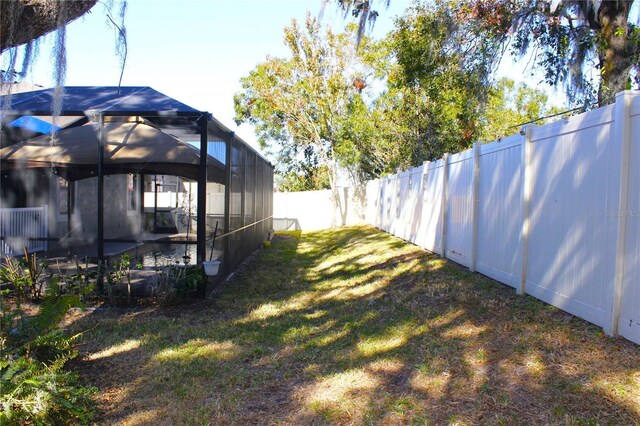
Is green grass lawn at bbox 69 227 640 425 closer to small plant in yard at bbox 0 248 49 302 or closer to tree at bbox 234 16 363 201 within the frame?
small plant in yard at bbox 0 248 49 302

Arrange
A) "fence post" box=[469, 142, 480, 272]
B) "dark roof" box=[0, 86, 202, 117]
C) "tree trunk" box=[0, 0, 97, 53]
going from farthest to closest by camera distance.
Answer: "fence post" box=[469, 142, 480, 272]
"dark roof" box=[0, 86, 202, 117]
"tree trunk" box=[0, 0, 97, 53]

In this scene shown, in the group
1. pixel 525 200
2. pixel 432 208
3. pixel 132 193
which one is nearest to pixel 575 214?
pixel 525 200

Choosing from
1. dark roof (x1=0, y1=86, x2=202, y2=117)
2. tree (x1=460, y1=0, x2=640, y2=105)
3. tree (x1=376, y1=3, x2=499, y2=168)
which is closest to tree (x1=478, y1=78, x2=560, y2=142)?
tree (x1=376, y1=3, x2=499, y2=168)

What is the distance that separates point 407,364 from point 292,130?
2071cm

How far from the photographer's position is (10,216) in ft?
25.0

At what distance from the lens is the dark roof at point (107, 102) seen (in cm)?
664

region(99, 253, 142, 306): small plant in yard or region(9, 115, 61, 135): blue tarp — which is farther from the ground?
region(9, 115, 61, 135): blue tarp

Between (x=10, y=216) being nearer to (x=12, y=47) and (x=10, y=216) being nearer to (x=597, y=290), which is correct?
(x=12, y=47)

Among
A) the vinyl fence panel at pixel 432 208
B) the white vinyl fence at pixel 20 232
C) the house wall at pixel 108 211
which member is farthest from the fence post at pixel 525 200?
the house wall at pixel 108 211

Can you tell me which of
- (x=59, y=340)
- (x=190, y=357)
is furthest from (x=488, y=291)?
(x=59, y=340)

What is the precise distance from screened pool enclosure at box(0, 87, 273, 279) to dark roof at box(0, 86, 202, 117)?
0.6 inches

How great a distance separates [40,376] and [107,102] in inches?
204

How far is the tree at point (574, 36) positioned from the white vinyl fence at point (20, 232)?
27.5ft

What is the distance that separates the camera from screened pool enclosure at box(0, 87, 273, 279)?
6844 millimetres
